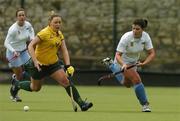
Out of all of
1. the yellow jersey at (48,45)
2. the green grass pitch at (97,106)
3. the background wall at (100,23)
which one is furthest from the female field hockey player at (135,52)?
the background wall at (100,23)

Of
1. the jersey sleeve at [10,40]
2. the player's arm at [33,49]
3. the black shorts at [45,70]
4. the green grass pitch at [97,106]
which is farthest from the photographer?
the jersey sleeve at [10,40]

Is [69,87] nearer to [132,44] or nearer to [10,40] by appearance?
[132,44]

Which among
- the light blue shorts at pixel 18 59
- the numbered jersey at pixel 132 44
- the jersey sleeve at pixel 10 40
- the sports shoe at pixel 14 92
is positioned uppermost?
the numbered jersey at pixel 132 44

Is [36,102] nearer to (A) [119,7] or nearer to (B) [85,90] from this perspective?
(B) [85,90]

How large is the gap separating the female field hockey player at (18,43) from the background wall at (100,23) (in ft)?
26.4

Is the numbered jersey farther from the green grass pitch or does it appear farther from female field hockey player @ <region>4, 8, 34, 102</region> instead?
female field hockey player @ <region>4, 8, 34, 102</region>

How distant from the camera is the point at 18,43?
18328 millimetres

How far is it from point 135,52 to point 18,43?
3525 mm

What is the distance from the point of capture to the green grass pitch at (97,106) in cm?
1342

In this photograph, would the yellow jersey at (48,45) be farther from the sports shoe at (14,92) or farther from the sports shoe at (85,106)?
the sports shoe at (14,92)

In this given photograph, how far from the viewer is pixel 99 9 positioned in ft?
88.5

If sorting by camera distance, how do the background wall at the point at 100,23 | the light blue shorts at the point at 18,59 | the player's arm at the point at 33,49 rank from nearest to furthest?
the player's arm at the point at 33,49 < the light blue shorts at the point at 18,59 < the background wall at the point at 100,23

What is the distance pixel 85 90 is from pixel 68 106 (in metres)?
6.18

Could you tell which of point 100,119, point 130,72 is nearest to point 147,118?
point 100,119
